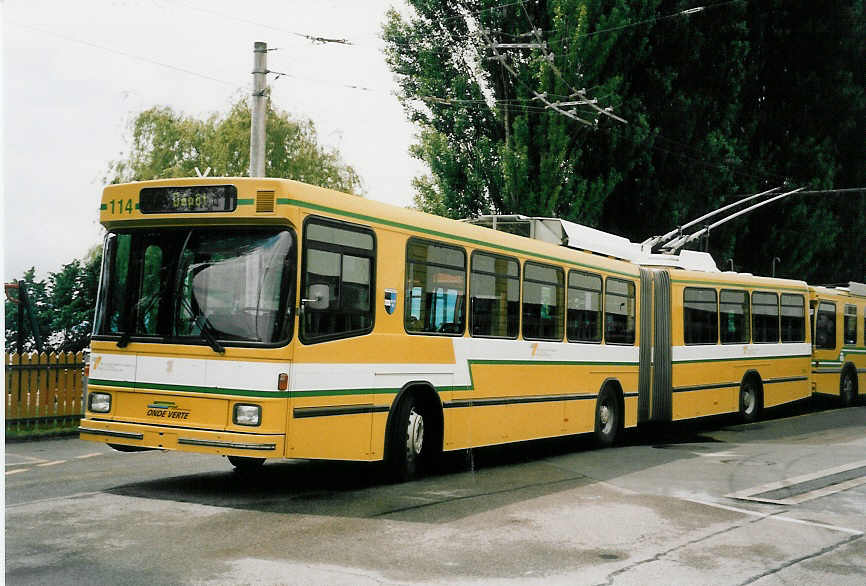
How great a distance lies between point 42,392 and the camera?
16.1 metres

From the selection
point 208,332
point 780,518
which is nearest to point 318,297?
point 208,332

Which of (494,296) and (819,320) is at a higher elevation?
(819,320)

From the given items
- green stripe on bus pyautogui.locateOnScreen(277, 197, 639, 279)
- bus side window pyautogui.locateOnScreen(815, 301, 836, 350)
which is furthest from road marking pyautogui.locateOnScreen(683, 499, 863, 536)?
bus side window pyautogui.locateOnScreen(815, 301, 836, 350)

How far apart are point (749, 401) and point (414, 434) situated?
37.4ft

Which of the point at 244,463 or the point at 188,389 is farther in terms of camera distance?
the point at 244,463

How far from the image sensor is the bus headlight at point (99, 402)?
31.1ft

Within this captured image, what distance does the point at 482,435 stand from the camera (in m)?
12.0

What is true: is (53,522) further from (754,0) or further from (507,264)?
(754,0)

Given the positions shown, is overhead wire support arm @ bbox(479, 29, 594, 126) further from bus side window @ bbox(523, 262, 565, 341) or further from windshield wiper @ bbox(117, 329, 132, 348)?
windshield wiper @ bbox(117, 329, 132, 348)

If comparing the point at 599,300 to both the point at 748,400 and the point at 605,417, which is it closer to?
the point at 605,417

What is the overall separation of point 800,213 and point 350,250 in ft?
89.3

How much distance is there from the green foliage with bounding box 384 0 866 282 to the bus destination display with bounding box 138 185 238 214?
18.0 meters

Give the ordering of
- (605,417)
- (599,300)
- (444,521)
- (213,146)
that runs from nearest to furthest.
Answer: (444,521) < (599,300) < (605,417) < (213,146)

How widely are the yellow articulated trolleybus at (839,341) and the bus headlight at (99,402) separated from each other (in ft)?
59.9
